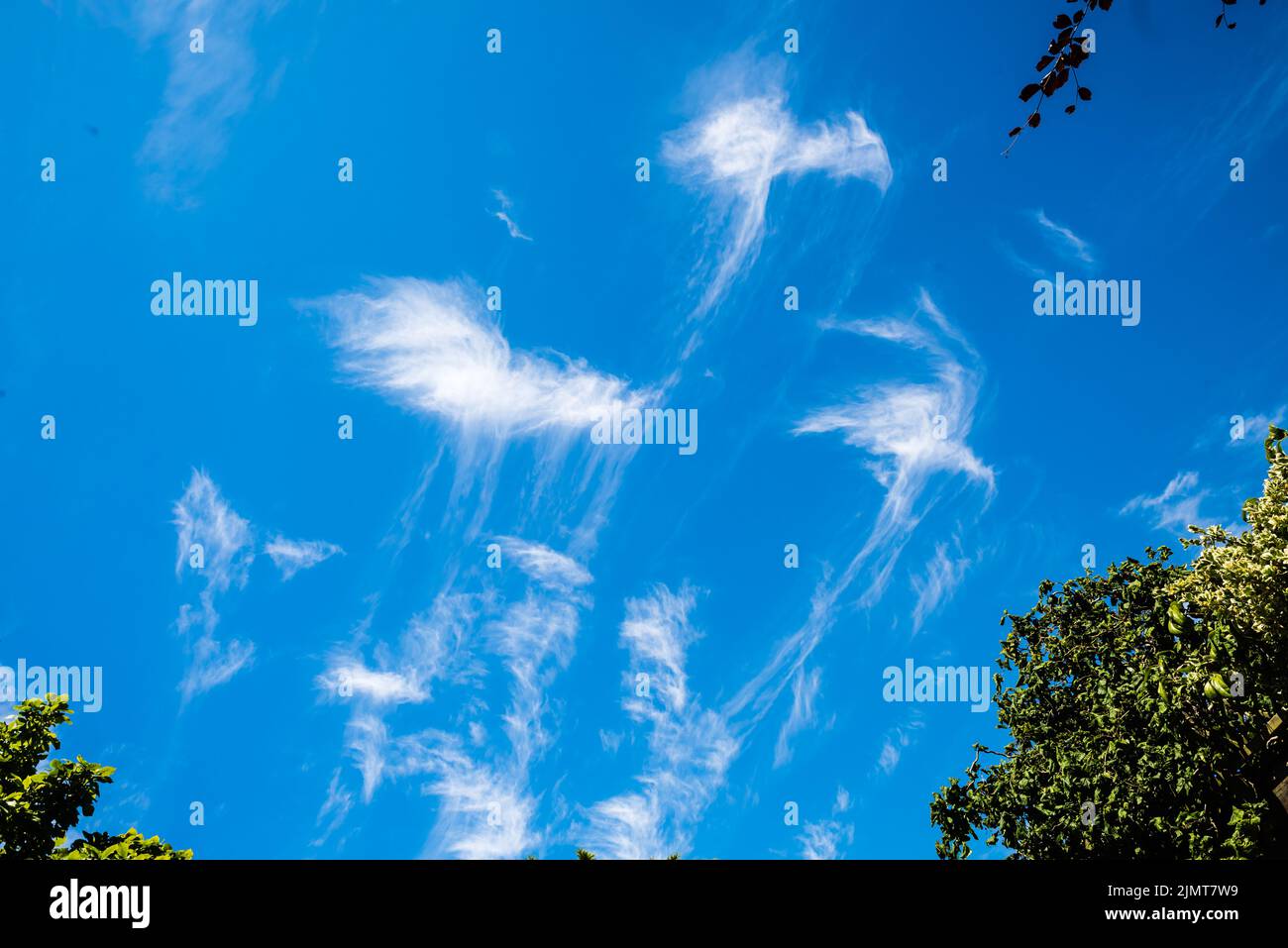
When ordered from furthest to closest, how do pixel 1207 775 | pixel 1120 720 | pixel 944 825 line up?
1. pixel 944 825
2. pixel 1120 720
3. pixel 1207 775

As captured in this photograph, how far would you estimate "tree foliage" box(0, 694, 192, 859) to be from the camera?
57.0 feet

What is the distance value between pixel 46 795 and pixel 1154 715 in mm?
26568

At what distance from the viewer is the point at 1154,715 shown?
21.3 metres

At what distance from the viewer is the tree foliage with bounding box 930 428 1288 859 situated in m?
18.5

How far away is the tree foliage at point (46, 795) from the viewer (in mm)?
17375

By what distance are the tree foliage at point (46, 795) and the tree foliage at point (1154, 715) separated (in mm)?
22174

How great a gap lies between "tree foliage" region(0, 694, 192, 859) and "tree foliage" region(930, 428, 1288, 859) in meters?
22.2

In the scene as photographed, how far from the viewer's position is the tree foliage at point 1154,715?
18.5m

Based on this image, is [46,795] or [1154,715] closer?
[46,795]
